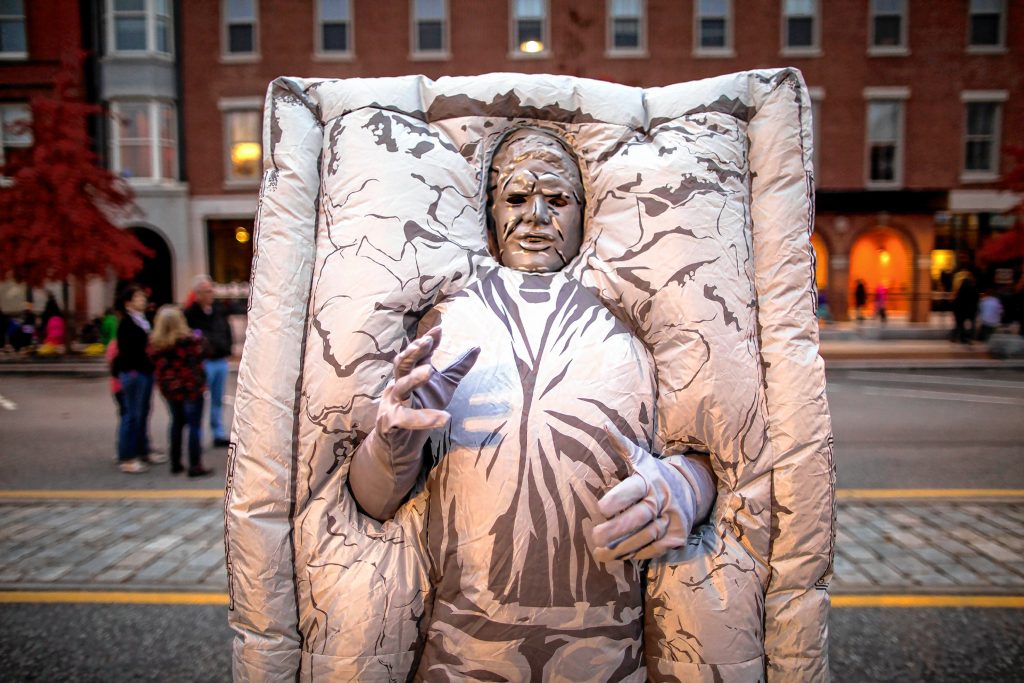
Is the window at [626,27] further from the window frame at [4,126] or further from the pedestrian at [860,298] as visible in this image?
the window frame at [4,126]

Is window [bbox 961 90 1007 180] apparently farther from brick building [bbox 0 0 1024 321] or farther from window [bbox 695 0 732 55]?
window [bbox 695 0 732 55]

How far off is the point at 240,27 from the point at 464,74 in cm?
459

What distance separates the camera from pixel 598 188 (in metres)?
1.60

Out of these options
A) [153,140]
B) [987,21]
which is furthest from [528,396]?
[153,140]

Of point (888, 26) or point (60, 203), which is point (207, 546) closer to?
point (60, 203)

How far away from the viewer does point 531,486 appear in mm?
1312

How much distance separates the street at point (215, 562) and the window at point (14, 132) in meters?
9.69

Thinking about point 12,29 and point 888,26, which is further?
point 888,26

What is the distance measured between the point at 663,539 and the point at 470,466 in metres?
0.42

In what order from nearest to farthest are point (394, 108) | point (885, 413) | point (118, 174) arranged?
point (394, 108)
point (885, 413)
point (118, 174)

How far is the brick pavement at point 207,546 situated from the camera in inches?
120

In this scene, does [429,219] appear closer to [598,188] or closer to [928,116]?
[598,188]

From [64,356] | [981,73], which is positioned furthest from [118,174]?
[981,73]

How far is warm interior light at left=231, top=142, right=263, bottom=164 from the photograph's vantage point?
15.6 metres
